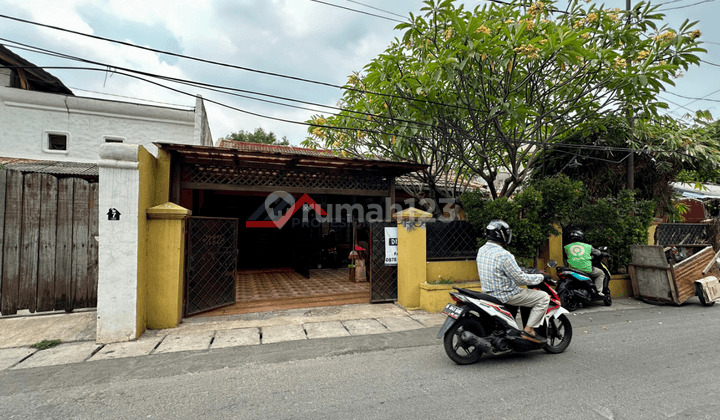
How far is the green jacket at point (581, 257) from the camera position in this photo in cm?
679

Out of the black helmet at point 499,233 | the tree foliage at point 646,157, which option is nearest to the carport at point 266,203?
the black helmet at point 499,233

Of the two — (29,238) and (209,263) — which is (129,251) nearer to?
(209,263)

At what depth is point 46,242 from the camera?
5203mm

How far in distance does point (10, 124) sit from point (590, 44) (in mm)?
15607

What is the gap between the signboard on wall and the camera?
696 centimetres

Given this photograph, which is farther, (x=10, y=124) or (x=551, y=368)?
(x=10, y=124)

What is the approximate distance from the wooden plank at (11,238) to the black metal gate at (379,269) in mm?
5536

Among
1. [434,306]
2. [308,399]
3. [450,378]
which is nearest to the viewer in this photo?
[308,399]

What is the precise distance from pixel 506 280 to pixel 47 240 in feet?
21.2

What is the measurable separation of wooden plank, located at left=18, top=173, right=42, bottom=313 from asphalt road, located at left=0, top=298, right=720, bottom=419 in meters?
1.98

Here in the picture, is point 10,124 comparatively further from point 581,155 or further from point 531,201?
point 581,155

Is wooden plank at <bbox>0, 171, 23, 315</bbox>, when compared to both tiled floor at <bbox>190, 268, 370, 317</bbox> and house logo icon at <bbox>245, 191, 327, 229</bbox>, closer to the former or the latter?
tiled floor at <bbox>190, 268, 370, 317</bbox>

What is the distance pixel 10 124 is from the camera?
1057 cm

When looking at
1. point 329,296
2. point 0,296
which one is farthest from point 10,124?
point 329,296
